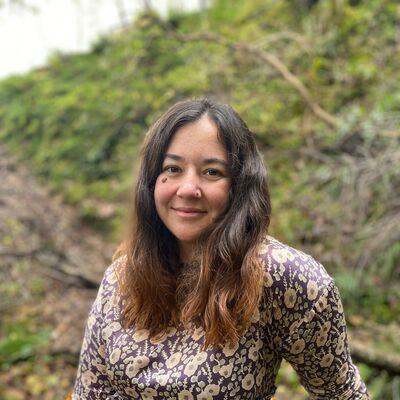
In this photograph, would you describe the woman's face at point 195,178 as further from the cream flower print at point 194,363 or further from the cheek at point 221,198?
the cream flower print at point 194,363

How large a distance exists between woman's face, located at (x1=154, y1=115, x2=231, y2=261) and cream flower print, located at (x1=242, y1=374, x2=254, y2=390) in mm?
494

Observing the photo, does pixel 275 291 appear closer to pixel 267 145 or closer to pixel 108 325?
pixel 108 325

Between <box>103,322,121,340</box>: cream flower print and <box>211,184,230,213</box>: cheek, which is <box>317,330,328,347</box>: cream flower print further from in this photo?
<box>103,322,121,340</box>: cream flower print

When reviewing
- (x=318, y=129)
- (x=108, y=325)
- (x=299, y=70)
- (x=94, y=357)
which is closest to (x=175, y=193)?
(x=108, y=325)

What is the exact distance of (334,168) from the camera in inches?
178

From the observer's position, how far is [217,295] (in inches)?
56.9

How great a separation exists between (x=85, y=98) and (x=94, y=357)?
27.6 ft

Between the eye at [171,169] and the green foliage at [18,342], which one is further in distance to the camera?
the green foliage at [18,342]

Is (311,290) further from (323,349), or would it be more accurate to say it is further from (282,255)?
(323,349)

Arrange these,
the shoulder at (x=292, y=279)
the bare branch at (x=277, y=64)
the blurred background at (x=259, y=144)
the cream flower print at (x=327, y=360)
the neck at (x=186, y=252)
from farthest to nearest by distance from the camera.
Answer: the bare branch at (x=277, y=64)
the blurred background at (x=259, y=144)
the neck at (x=186, y=252)
the cream flower print at (x=327, y=360)
the shoulder at (x=292, y=279)

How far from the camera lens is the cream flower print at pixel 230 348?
1.42 m

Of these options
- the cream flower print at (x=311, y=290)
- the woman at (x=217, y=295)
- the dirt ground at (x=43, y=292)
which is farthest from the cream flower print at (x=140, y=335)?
the dirt ground at (x=43, y=292)

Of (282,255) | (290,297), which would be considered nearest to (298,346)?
(290,297)

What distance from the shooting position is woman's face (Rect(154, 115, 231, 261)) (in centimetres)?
144
